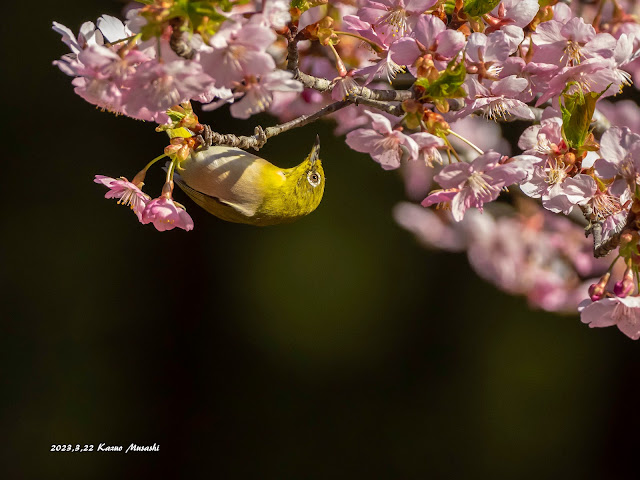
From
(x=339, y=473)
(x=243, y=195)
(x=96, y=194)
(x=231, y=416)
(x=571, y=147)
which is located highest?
(x=571, y=147)

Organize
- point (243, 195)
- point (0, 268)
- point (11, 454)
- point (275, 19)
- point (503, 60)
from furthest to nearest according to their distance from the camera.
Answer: point (0, 268) < point (11, 454) < point (243, 195) < point (503, 60) < point (275, 19)

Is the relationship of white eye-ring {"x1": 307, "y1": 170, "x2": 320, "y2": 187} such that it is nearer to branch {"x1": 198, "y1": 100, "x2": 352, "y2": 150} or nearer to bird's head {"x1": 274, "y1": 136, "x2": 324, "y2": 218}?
bird's head {"x1": 274, "y1": 136, "x2": 324, "y2": 218}

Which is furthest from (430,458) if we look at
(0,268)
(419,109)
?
(419,109)

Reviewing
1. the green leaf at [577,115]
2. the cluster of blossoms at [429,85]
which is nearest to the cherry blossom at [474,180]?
the cluster of blossoms at [429,85]

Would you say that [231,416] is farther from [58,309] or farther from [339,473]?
[58,309]

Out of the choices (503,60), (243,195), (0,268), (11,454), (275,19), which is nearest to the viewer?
(275,19)

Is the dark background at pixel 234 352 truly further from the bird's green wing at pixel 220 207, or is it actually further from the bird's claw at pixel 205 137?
the bird's claw at pixel 205 137

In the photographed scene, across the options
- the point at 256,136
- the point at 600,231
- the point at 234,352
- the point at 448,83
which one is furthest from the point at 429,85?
the point at 234,352
